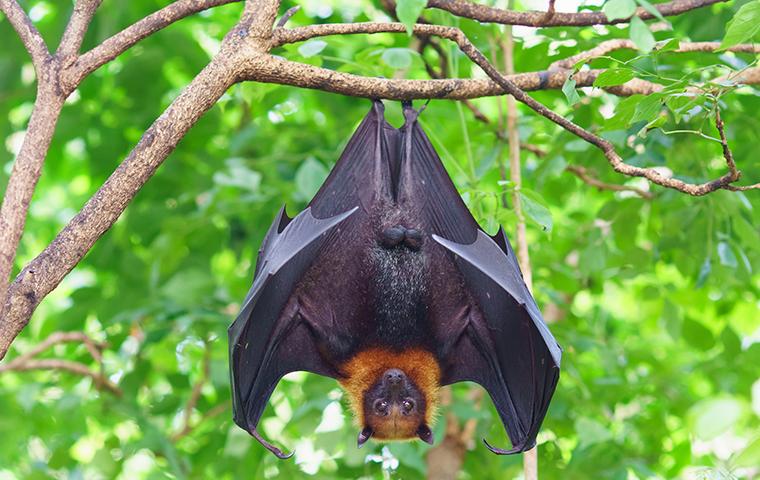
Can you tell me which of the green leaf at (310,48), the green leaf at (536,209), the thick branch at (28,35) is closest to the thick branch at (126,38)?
the thick branch at (28,35)

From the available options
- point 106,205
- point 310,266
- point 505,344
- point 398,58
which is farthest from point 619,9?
point 310,266

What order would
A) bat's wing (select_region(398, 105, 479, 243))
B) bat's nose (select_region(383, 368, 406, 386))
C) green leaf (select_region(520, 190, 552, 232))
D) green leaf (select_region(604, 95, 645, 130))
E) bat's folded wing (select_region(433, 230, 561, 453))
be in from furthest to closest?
bat's nose (select_region(383, 368, 406, 386)) → bat's wing (select_region(398, 105, 479, 243)) → bat's folded wing (select_region(433, 230, 561, 453)) → green leaf (select_region(520, 190, 552, 232)) → green leaf (select_region(604, 95, 645, 130))

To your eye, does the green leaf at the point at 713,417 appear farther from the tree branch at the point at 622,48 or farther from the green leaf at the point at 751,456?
the tree branch at the point at 622,48

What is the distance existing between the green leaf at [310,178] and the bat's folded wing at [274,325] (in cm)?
84

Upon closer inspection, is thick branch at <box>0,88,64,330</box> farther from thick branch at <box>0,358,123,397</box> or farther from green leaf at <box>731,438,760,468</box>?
thick branch at <box>0,358,123,397</box>

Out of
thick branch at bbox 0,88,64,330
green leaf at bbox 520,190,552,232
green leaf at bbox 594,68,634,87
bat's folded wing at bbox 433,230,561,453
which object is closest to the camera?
thick branch at bbox 0,88,64,330

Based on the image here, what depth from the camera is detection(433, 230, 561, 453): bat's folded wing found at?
4809mm

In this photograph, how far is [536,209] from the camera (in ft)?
14.0

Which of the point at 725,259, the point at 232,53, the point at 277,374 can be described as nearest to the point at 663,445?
the point at 725,259

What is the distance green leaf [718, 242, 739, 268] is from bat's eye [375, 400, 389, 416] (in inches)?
88.1

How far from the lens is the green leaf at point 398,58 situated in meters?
4.62

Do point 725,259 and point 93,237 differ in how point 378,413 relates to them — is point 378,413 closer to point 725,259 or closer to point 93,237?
point 725,259

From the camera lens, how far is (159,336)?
6750mm

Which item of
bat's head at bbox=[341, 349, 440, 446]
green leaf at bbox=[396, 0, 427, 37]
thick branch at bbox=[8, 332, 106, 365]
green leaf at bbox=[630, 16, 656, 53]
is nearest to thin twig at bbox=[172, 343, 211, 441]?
thick branch at bbox=[8, 332, 106, 365]
